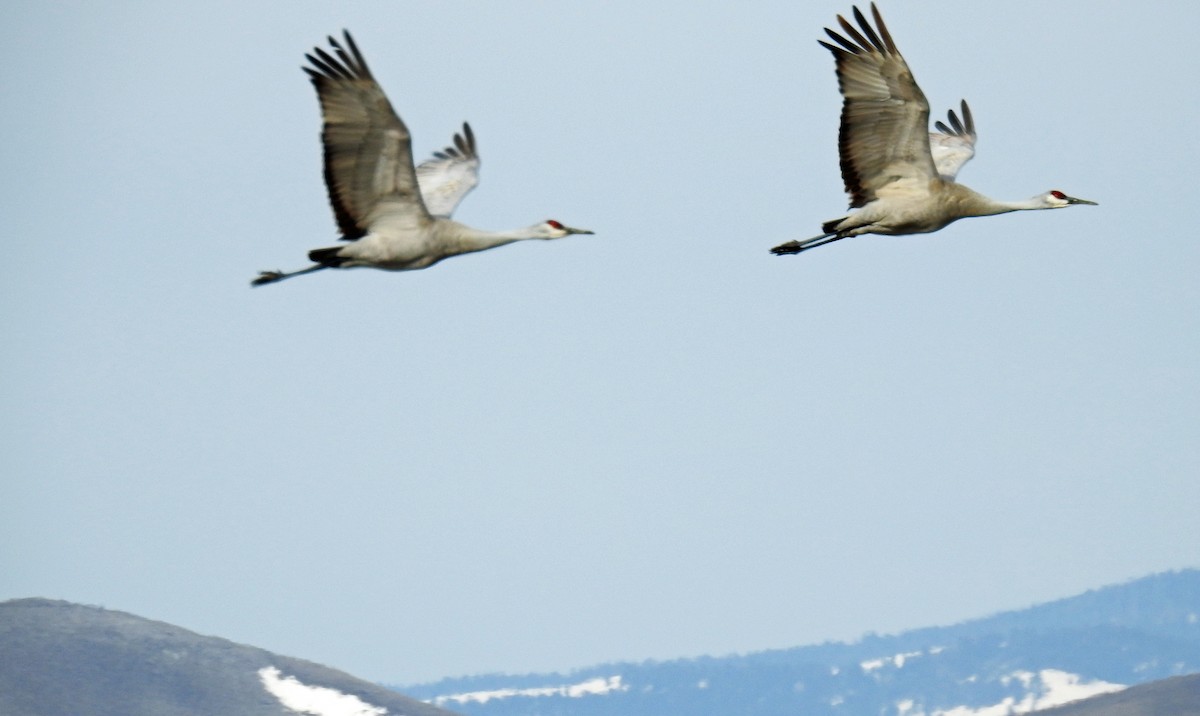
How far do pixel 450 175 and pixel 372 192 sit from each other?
722 cm

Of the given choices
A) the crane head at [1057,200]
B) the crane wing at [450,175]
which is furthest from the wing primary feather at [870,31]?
the crane wing at [450,175]

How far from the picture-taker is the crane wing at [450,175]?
39.3 meters

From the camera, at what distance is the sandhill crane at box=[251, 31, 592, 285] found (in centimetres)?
3147

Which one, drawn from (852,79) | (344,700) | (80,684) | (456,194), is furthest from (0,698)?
(852,79)

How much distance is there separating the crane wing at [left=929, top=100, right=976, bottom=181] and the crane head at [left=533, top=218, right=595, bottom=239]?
8.97 m

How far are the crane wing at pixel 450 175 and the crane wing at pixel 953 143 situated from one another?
937 cm

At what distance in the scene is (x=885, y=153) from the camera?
107 feet

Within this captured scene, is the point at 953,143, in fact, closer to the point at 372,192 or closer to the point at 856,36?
the point at 856,36

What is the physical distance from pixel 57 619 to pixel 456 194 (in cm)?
15491

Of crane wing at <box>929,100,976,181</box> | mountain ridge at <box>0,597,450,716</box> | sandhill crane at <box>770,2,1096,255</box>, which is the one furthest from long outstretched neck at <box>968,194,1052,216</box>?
mountain ridge at <box>0,597,450,716</box>

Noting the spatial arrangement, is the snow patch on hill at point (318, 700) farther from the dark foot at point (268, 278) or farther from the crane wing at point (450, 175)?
the dark foot at point (268, 278)

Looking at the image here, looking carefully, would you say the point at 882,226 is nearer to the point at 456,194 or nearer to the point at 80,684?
the point at 456,194

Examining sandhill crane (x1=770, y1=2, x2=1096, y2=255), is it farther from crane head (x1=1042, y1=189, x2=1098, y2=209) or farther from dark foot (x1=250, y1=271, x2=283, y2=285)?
dark foot (x1=250, y1=271, x2=283, y2=285)

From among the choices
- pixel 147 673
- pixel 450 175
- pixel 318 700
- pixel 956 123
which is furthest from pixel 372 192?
pixel 147 673
